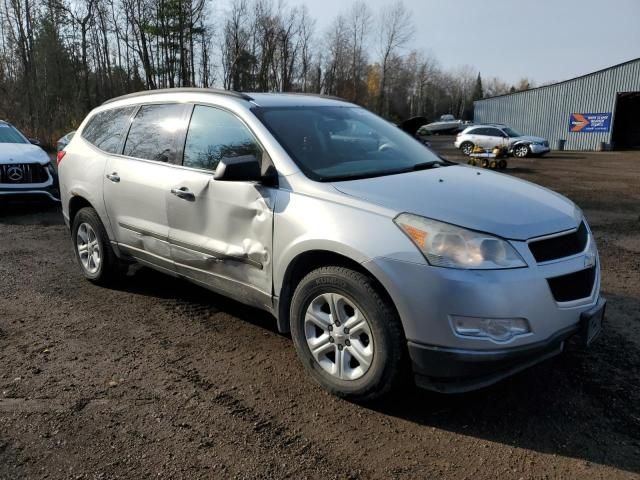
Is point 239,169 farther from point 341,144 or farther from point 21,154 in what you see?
point 21,154

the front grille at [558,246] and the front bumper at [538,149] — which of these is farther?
the front bumper at [538,149]

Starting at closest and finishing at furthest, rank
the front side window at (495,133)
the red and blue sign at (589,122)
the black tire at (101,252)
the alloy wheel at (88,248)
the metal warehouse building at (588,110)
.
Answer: the black tire at (101,252), the alloy wheel at (88,248), the front side window at (495,133), the metal warehouse building at (588,110), the red and blue sign at (589,122)

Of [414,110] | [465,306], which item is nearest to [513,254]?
[465,306]

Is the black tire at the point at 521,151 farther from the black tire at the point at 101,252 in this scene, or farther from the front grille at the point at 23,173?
the black tire at the point at 101,252

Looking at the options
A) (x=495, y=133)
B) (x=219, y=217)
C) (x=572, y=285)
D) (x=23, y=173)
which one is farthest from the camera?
(x=495, y=133)

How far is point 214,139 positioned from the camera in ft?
12.9

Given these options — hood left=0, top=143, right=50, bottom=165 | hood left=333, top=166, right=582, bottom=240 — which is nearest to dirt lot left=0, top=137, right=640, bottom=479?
hood left=333, top=166, right=582, bottom=240

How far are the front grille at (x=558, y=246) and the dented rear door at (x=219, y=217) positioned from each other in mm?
1576

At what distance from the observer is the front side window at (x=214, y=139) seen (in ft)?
12.2

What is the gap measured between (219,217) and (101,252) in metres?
1.93

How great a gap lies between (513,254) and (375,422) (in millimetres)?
1194

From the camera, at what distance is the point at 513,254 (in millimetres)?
2691

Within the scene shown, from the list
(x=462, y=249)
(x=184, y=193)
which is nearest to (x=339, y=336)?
(x=462, y=249)

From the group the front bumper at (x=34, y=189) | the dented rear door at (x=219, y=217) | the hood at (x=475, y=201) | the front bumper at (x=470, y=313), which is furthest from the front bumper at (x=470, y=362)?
the front bumper at (x=34, y=189)
